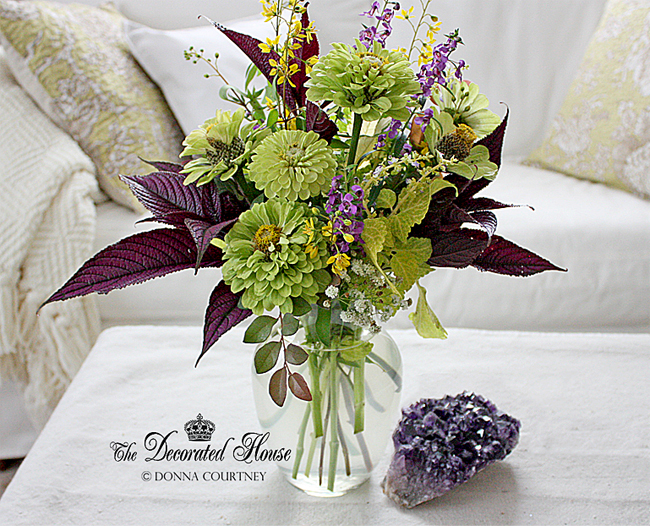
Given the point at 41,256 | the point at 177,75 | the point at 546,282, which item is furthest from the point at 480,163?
the point at 177,75

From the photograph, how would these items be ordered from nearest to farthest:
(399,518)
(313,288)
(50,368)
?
(313,288)
(399,518)
(50,368)

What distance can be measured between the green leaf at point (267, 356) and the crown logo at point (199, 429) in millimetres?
257

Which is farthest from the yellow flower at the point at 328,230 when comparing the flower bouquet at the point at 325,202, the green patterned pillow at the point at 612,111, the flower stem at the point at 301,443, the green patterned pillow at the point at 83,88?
the green patterned pillow at the point at 612,111

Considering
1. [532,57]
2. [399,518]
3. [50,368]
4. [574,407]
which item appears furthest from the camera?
[532,57]

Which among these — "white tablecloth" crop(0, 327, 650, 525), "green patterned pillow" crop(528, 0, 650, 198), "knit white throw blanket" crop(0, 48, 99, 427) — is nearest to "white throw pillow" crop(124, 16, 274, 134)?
"knit white throw blanket" crop(0, 48, 99, 427)

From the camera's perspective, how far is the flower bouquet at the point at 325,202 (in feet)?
1.53

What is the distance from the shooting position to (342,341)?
0.59 metres

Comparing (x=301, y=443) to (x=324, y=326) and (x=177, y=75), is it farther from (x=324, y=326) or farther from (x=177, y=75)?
(x=177, y=75)

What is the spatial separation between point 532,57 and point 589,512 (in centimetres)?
154

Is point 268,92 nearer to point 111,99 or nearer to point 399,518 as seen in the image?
point 399,518

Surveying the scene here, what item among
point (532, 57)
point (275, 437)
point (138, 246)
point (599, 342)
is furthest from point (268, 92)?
point (532, 57)

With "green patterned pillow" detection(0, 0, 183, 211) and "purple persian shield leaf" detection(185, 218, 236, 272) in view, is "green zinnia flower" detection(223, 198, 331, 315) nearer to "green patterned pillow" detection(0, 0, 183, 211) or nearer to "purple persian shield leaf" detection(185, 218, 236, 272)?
"purple persian shield leaf" detection(185, 218, 236, 272)

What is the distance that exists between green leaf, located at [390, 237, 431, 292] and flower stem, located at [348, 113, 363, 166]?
85 millimetres

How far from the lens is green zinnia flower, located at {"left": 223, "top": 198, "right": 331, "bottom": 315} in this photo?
47 centimetres
